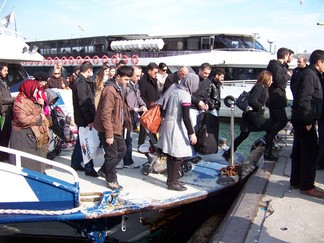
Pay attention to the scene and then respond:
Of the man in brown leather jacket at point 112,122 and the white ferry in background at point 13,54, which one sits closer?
the man in brown leather jacket at point 112,122

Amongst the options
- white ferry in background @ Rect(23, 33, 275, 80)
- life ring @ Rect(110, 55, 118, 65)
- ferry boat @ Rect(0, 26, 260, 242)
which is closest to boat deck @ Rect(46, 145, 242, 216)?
ferry boat @ Rect(0, 26, 260, 242)

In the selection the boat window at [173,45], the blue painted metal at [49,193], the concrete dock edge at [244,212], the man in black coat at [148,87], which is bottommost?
the concrete dock edge at [244,212]

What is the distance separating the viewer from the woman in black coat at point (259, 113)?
18.6 ft

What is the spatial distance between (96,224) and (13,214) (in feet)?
3.00

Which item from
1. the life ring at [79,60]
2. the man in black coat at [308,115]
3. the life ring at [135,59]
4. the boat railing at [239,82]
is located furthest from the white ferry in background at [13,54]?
the life ring at [79,60]

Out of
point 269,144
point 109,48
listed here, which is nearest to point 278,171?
point 269,144

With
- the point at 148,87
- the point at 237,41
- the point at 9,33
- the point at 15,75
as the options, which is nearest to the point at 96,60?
the point at 237,41

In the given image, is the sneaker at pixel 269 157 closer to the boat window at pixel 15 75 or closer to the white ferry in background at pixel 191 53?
the boat window at pixel 15 75

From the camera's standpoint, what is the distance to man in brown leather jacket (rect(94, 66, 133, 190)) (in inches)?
169

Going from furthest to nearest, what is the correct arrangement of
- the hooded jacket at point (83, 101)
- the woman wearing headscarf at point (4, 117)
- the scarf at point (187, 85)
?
the woman wearing headscarf at point (4, 117)
the hooded jacket at point (83, 101)
the scarf at point (187, 85)

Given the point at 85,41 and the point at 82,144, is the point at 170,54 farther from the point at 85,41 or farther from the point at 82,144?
the point at 82,144

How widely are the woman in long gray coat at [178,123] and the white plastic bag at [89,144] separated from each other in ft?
3.72

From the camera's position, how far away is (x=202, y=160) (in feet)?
19.8

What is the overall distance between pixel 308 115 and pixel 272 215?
4.16 ft
